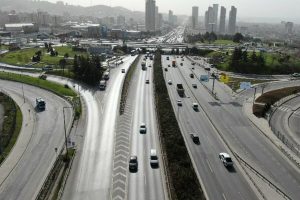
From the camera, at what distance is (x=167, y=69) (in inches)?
4560

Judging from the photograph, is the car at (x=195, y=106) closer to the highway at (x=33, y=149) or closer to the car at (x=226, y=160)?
the car at (x=226, y=160)

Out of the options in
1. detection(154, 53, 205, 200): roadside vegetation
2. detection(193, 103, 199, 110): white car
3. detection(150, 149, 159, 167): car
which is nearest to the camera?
detection(154, 53, 205, 200): roadside vegetation

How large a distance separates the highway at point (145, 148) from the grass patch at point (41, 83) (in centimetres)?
1584

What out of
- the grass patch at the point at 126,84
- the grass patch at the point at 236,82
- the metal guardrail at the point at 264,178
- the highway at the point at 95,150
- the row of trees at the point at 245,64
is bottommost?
the metal guardrail at the point at 264,178

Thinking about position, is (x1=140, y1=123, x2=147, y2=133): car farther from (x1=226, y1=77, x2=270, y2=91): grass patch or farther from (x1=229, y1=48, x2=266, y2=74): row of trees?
(x1=229, y1=48, x2=266, y2=74): row of trees

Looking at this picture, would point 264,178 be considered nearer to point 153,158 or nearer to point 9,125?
point 153,158

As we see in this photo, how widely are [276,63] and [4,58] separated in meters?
100

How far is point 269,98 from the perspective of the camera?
78938 millimetres

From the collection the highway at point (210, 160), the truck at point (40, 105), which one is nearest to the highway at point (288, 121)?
the highway at point (210, 160)

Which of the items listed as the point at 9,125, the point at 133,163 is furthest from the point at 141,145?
the point at 9,125

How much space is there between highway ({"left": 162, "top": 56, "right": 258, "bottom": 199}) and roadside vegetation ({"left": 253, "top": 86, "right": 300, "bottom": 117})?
12.2 m

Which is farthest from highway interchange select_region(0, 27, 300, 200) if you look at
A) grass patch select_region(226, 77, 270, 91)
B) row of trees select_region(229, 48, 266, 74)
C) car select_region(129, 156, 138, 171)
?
row of trees select_region(229, 48, 266, 74)

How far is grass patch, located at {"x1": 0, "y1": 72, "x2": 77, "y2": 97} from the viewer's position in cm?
7869

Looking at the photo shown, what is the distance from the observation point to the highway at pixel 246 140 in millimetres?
42438
